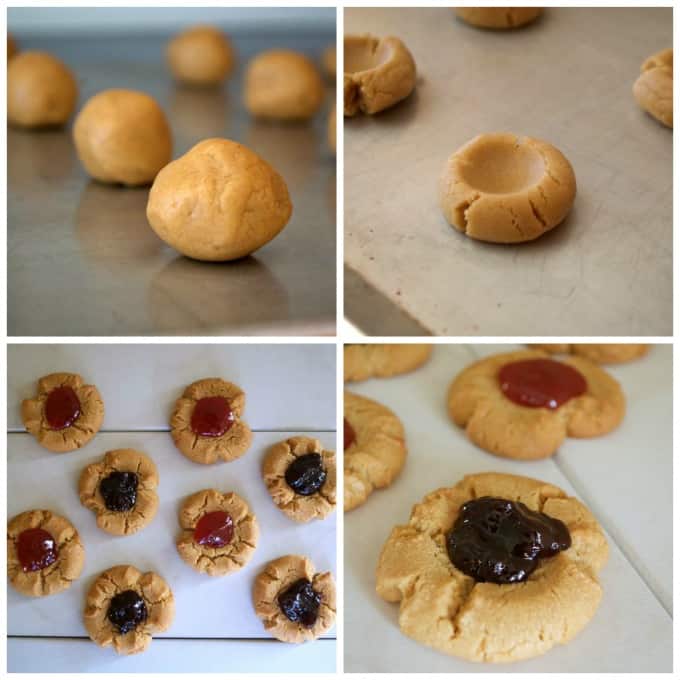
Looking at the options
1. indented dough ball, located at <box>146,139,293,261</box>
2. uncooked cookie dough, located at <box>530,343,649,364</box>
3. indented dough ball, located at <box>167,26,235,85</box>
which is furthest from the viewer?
indented dough ball, located at <box>167,26,235,85</box>

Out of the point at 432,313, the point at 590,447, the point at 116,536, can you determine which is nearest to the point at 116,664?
the point at 116,536

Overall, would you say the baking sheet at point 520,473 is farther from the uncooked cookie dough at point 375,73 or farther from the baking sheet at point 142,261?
the uncooked cookie dough at point 375,73

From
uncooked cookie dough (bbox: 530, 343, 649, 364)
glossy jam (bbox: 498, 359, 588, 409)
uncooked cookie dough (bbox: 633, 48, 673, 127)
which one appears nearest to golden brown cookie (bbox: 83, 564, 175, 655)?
glossy jam (bbox: 498, 359, 588, 409)

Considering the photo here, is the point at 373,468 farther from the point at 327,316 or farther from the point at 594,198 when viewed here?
the point at 594,198

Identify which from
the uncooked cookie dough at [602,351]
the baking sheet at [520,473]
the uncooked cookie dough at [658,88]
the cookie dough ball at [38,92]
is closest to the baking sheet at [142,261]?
the cookie dough ball at [38,92]

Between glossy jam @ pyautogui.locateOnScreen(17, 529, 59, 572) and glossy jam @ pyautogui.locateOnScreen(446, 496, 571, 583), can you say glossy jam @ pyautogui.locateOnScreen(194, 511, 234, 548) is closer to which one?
glossy jam @ pyautogui.locateOnScreen(17, 529, 59, 572)

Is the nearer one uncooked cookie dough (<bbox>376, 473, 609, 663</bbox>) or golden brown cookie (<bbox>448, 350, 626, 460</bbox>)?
uncooked cookie dough (<bbox>376, 473, 609, 663</bbox>)
